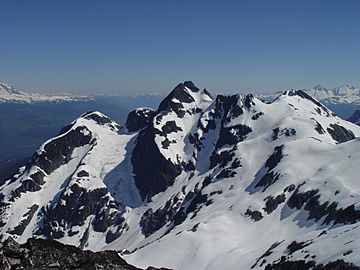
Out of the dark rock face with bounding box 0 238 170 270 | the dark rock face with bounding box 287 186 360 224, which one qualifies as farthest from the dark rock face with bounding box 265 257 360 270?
the dark rock face with bounding box 287 186 360 224

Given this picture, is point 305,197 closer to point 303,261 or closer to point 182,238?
point 182,238

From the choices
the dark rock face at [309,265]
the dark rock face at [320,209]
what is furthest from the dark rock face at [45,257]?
the dark rock face at [320,209]

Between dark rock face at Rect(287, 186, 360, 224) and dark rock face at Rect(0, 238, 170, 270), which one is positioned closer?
dark rock face at Rect(0, 238, 170, 270)

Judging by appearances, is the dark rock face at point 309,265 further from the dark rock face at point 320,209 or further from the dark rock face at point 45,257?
the dark rock face at point 320,209

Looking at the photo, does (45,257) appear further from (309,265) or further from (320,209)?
(320,209)

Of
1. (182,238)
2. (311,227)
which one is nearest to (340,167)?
(311,227)

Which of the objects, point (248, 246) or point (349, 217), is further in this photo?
point (248, 246)

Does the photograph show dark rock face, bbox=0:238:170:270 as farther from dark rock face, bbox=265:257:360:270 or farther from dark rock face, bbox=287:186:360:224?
dark rock face, bbox=287:186:360:224

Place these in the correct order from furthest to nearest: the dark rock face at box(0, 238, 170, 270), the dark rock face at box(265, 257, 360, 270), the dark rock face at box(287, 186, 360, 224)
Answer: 1. the dark rock face at box(287, 186, 360, 224)
2. the dark rock face at box(265, 257, 360, 270)
3. the dark rock face at box(0, 238, 170, 270)
